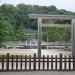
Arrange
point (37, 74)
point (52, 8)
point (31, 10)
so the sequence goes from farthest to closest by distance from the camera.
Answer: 1. point (52, 8)
2. point (31, 10)
3. point (37, 74)

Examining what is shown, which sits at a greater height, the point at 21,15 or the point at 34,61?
the point at 21,15

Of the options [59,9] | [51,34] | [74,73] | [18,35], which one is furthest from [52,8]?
[74,73]

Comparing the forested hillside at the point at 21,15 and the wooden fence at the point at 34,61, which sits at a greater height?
the forested hillside at the point at 21,15

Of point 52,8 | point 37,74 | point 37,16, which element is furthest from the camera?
point 52,8

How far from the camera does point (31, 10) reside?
15.4 m

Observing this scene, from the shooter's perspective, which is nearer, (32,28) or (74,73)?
(74,73)

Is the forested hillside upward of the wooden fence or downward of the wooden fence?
upward

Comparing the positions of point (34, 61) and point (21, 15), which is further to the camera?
point (21, 15)

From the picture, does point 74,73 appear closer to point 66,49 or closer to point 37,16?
point 37,16

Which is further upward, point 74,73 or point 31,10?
point 31,10

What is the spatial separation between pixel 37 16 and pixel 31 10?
3.89 metres

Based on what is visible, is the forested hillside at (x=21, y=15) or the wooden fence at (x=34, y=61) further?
the forested hillside at (x=21, y=15)

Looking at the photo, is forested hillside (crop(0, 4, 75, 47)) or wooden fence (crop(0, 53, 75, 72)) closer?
wooden fence (crop(0, 53, 75, 72))

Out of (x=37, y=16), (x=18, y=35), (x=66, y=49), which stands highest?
(x=37, y=16)
